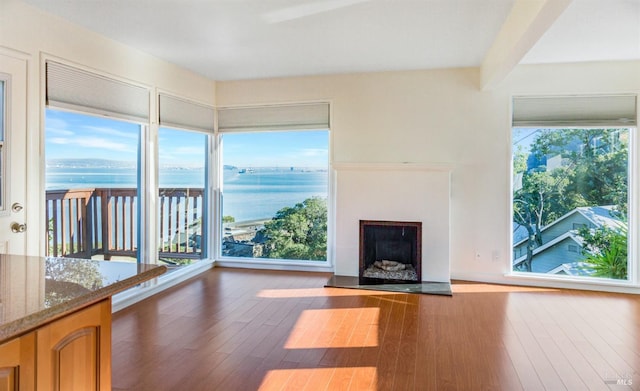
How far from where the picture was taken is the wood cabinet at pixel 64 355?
1.01 metres

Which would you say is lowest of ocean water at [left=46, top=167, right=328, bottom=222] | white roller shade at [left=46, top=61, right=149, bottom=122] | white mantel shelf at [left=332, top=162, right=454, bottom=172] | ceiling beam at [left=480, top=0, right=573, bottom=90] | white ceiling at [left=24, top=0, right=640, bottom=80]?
ocean water at [left=46, top=167, right=328, bottom=222]

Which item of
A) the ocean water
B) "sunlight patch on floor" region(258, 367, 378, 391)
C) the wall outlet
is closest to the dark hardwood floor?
"sunlight patch on floor" region(258, 367, 378, 391)

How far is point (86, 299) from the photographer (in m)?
1.16

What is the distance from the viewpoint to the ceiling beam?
234cm

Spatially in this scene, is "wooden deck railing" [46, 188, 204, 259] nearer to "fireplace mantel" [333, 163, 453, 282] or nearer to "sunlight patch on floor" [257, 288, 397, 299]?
"sunlight patch on floor" [257, 288, 397, 299]

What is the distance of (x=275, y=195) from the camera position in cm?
522

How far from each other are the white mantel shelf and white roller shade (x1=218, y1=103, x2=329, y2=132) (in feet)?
2.00

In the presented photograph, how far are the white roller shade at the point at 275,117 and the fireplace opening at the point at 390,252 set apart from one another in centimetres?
145

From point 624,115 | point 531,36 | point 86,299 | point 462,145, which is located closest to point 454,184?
point 462,145

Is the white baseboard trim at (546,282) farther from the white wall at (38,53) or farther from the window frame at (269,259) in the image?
the white wall at (38,53)

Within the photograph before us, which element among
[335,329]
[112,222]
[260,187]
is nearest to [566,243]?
[335,329]

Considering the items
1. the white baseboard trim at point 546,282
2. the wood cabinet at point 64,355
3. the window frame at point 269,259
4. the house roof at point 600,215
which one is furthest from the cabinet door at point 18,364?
the house roof at point 600,215

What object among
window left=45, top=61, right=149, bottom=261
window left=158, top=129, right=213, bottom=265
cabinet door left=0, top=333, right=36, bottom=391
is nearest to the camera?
cabinet door left=0, top=333, right=36, bottom=391

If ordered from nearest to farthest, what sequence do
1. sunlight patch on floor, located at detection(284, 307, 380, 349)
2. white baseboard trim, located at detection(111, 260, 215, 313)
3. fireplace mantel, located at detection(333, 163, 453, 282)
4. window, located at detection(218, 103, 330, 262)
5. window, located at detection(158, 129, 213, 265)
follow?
sunlight patch on floor, located at detection(284, 307, 380, 349) → white baseboard trim, located at detection(111, 260, 215, 313) → window, located at detection(158, 129, 213, 265) → fireplace mantel, located at detection(333, 163, 453, 282) → window, located at detection(218, 103, 330, 262)
